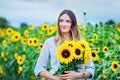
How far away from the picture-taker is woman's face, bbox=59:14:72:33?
5.06 meters

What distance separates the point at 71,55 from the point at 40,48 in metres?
3.08

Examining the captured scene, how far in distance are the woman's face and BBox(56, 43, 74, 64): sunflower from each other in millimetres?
229

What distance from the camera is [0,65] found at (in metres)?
9.90

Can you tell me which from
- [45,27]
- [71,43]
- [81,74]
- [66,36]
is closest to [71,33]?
[66,36]

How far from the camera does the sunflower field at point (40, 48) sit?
6883mm

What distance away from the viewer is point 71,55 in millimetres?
4848

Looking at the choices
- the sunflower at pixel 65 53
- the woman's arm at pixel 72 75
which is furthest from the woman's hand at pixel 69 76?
the sunflower at pixel 65 53

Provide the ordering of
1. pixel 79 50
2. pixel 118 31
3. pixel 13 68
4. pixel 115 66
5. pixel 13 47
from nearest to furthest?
pixel 79 50, pixel 115 66, pixel 118 31, pixel 13 68, pixel 13 47

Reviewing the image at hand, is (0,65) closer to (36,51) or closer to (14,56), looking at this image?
(14,56)

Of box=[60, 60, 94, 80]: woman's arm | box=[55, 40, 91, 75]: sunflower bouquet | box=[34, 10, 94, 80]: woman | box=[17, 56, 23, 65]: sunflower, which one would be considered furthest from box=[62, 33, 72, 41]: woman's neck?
box=[17, 56, 23, 65]: sunflower

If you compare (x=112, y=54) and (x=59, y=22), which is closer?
(x=59, y=22)

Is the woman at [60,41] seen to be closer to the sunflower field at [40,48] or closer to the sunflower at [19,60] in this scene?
the sunflower field at [40,48]

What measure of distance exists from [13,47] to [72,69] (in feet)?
17.4

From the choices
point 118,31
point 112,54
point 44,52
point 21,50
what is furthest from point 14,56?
point 44,52
